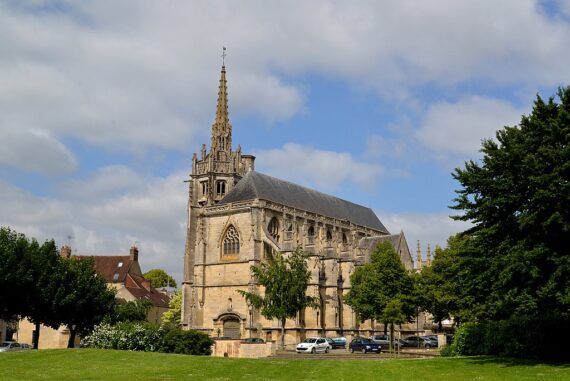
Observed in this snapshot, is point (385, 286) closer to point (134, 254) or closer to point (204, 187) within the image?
point (204, 187)

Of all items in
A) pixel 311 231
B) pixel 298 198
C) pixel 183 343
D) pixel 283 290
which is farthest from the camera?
pixel 298 198

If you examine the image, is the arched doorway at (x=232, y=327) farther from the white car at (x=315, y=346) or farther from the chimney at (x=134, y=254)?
Result: the chimney at (x=134, y=254)

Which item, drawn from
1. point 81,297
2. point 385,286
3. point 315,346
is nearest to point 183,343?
point 81,297

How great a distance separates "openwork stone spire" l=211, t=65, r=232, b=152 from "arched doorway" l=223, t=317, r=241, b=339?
20474 millimetres

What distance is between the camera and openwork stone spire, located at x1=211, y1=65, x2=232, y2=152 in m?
74.1

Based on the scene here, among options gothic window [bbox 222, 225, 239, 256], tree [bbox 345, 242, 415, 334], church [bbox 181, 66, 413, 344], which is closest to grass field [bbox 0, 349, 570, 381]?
tree [bbox 345, 242, 415, 334]

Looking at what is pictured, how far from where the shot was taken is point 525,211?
24.0 meters

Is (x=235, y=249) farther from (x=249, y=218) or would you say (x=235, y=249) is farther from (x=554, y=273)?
(x=554, y=273)

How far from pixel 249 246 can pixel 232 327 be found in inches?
307

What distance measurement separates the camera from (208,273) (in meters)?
64.9

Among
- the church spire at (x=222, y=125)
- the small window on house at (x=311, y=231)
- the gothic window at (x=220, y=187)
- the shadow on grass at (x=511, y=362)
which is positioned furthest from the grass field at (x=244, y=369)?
the church spire at (x=222, y=125)

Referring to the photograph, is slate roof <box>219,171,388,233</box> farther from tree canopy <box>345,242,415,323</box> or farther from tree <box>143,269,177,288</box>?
tree <box>143,269,177,288</box>

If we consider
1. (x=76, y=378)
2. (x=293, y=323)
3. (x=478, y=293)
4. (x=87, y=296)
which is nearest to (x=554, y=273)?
(x=478, y=293)

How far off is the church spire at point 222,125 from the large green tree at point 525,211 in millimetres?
50118
